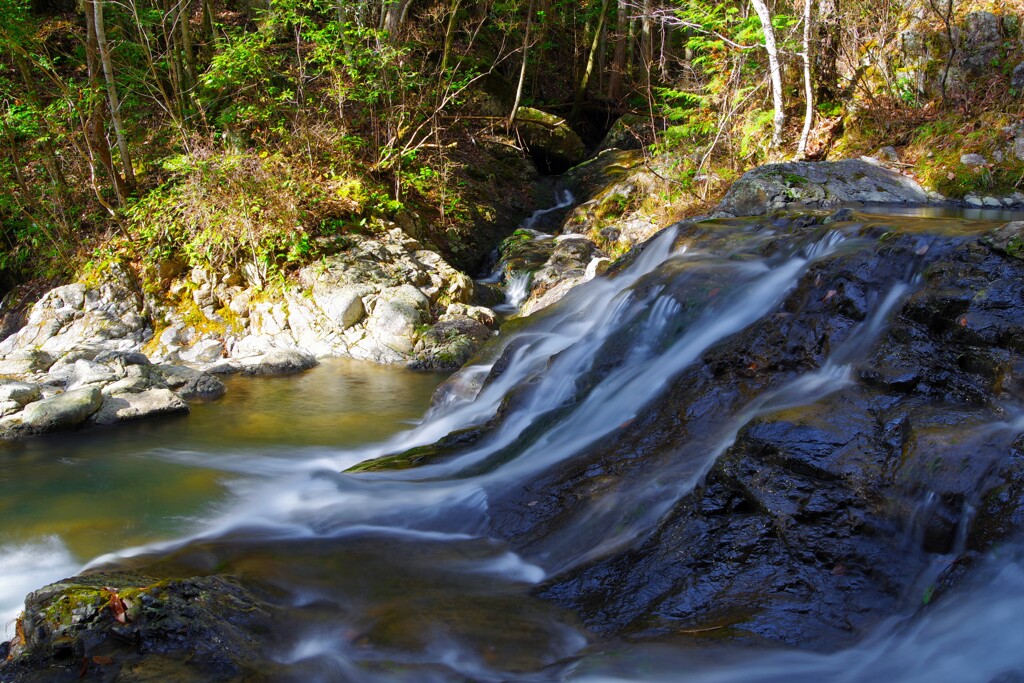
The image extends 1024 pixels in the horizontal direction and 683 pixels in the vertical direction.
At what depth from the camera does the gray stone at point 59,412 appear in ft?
21.3

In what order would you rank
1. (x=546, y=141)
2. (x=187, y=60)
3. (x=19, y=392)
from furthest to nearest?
(x=546, y=141) → (x=187, y=60) → (x=19, y=392)

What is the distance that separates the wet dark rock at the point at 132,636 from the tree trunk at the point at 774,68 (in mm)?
11321

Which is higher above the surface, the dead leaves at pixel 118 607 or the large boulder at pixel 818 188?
the large boulder at pixel 818 188

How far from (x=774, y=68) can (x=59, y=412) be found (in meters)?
11.0

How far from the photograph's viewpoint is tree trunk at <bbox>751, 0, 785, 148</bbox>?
11.0 meters

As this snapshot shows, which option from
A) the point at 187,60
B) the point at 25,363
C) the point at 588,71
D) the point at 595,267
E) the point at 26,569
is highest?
the point at 187,60

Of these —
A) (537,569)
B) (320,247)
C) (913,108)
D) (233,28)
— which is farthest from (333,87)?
(537,569)

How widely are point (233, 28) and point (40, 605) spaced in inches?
593

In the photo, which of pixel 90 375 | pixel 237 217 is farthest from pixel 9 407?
pixel 237 217

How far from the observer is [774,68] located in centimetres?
1125

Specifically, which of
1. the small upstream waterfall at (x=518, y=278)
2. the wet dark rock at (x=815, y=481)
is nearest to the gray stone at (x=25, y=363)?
the small upstream waterfall at (x=518, y=278)

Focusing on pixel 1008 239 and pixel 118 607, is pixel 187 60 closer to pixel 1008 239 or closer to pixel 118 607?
pixel 118 607

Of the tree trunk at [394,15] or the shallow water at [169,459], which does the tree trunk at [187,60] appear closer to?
the tree trunk at [394,15]

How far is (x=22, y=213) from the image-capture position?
463 inches
